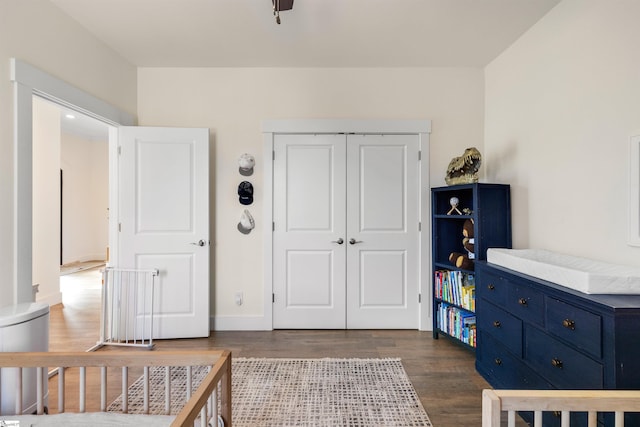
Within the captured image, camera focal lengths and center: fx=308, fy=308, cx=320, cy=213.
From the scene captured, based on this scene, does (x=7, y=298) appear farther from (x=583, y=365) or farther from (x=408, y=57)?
(x=408, y=57)

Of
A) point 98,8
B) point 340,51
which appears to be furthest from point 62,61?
point 340,51

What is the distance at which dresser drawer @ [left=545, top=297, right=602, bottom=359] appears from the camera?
4.11 feet

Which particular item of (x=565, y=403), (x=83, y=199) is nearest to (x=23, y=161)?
(x=565, y=403)

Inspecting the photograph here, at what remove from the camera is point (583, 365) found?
1.31 meters

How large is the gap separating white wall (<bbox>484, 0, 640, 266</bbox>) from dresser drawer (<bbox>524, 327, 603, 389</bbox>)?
646mm

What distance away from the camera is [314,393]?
78.9 inches

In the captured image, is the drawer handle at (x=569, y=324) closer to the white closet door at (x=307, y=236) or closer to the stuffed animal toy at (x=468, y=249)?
the stuffed animal toy at (x=468, y=249)

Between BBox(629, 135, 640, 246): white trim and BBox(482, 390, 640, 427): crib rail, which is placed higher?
BBox(629, 135, 640, 246): white trim

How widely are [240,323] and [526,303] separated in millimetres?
2424

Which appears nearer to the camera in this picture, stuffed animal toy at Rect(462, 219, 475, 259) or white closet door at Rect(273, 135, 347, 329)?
stuffed animal toy at Rect(462, 219, 475, 259)

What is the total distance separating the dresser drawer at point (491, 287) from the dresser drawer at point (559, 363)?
0.27m

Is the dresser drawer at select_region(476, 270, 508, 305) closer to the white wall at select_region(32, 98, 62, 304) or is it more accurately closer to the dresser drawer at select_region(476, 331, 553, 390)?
the dresser drawer at select_region(476, 331, 553, 390)

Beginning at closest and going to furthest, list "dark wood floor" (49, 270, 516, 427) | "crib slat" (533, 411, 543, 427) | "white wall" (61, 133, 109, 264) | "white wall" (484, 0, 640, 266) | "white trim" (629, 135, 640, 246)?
"crib slat" (533, 411, 543, 427) → "white trim" (629, 135, 640, 246) → "white wall" (484, 0, 640, 266) → "dark wood floor" (49, 270, 516, 427) → "white wall" (61, 133, 109, 264)

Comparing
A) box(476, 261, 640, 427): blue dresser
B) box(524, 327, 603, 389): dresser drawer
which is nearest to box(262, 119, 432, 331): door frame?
box(476, 261, 640, 427): blue dresser
